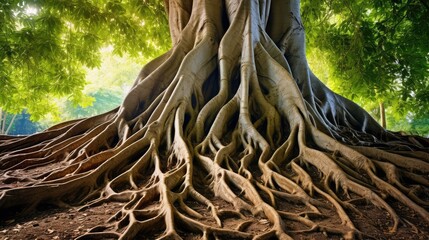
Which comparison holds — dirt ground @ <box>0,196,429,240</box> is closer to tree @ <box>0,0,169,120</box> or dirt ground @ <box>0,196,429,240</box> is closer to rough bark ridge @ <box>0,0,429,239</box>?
rough bark ridge @ <box>0,0,429,239</box>

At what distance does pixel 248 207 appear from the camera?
2.48 meters

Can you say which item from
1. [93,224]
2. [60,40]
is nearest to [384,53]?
[93,224]

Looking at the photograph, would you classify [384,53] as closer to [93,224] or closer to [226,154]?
[226,154]

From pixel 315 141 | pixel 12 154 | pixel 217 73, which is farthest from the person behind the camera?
pixel 217 73

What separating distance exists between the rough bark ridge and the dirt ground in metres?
0.06

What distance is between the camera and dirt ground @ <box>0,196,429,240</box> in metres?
2.10

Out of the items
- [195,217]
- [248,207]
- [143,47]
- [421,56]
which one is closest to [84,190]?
[195,217]

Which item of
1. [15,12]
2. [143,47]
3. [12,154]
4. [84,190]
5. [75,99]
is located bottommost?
[84,190]

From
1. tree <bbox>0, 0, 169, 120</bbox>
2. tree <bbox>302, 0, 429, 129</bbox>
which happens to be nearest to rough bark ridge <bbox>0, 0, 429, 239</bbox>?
tree <bbox>302, 0, 429, 129</bbox>

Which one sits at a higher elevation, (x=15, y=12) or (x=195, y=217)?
(x=15, y=12)

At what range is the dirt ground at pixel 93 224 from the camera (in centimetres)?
210

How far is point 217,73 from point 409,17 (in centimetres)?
363

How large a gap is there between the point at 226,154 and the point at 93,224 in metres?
1.59

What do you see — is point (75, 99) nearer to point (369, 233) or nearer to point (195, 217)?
point (195, 217)
